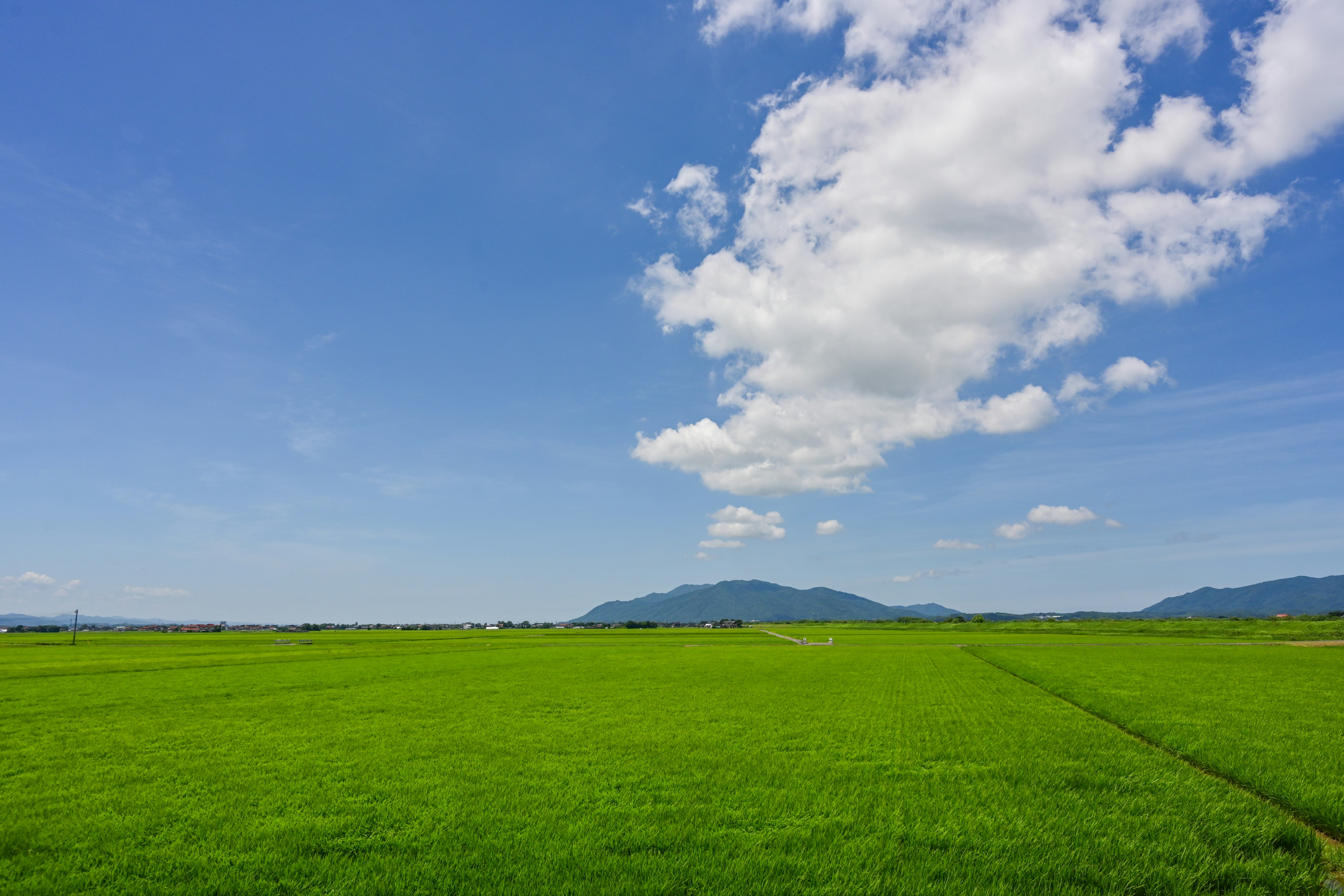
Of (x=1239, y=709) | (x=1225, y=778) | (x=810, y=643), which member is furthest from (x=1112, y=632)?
(x=1225, y=778)

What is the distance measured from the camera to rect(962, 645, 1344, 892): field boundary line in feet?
34.9

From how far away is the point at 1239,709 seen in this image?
23.8m

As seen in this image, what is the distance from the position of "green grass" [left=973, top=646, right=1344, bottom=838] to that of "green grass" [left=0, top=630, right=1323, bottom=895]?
4.37ft

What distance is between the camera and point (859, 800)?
1205cm

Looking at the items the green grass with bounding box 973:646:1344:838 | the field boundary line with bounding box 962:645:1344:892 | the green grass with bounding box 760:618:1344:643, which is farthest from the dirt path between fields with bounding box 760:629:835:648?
the field boundary line with bounding box 962:645:1344:892

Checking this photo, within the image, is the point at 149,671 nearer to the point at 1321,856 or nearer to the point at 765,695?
the point at 765,695

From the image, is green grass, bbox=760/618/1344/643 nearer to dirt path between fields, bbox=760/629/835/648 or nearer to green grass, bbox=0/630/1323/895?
dirt path between fields, bbox=760/629/835/648

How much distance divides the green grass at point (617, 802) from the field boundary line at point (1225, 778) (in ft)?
1.30

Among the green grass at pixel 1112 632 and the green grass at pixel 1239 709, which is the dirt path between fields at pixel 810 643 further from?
the green grass at pixel 1239 709

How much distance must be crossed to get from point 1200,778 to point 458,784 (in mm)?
17014

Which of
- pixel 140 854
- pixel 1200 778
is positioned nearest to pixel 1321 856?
pixel 1200 778

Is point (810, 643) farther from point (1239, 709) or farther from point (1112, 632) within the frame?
point (1112, 632)

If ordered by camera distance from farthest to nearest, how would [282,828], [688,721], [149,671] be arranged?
[149,671]
[688,721]
[282,828]

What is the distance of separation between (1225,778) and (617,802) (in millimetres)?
14602
